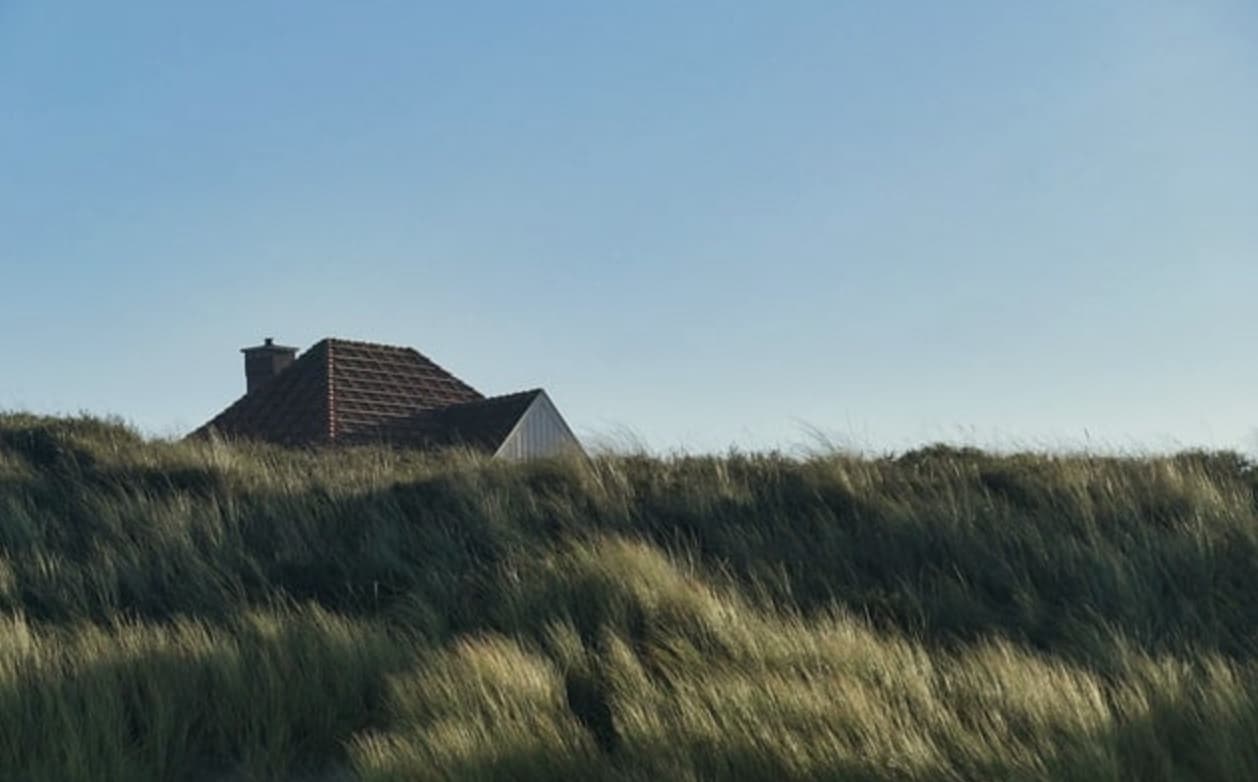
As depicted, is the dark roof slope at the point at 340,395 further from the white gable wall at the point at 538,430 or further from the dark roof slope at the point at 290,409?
the white gable wall at the point at 538,430

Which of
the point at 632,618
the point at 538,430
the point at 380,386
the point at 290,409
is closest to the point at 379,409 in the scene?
the point at 380,386

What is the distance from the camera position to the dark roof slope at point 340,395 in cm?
2761

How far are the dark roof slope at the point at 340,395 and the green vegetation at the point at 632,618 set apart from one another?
14.8m

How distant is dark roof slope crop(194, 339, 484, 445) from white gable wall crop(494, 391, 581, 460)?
124 inches

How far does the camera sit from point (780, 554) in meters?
9.20

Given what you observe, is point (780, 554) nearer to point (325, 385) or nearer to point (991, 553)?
point (991, 553)

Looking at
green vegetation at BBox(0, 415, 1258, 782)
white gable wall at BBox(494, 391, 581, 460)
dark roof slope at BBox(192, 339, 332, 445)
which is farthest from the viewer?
dark roof slope at BBox(192, 339, 332, 445)

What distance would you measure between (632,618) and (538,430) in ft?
67.0

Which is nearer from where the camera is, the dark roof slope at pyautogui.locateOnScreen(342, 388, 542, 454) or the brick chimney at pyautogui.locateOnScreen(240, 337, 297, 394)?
the dark roof slope at pyautogui.locateOnScreen(342, 388, 542, 454)

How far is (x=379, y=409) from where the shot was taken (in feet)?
95.3

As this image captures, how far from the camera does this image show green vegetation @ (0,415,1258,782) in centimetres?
552

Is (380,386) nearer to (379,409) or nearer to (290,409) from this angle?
(379,409)

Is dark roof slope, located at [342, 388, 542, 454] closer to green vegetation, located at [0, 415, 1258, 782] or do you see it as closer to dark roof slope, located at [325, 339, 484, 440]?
dark roof slope, located at [325, 339, 484, 440]

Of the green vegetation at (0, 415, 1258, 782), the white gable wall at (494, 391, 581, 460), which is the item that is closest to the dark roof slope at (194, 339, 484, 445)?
the white gable wall at (494, 391, 581, 460)
